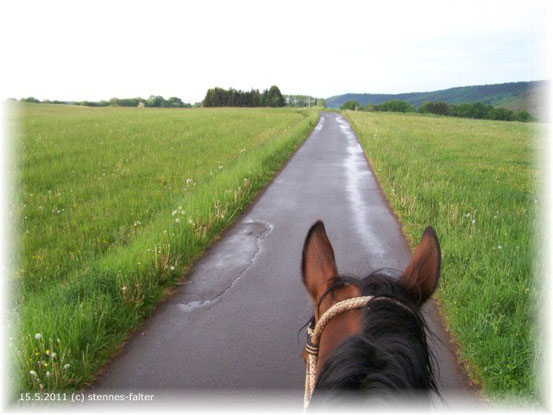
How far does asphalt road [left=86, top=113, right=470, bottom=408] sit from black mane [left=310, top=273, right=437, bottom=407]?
64.1 inches

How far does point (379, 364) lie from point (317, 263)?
721mm

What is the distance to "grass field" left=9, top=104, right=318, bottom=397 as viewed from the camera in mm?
2943

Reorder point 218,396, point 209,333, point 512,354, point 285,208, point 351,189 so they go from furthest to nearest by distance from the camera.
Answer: point 351,189 < point 285,208 < point 209,333 < point 512,354 < point 218,396

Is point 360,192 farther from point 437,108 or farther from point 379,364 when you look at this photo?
point 437,108

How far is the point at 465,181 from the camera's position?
9680mm

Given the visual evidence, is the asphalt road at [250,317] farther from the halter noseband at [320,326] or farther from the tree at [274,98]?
the tree at [274,98]

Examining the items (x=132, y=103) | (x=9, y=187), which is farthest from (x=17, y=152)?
(x=132, y=103)

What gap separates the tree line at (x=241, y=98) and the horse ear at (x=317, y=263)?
4402 inches

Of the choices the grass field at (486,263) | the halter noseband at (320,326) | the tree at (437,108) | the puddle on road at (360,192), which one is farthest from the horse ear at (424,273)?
the tree at (437,108)

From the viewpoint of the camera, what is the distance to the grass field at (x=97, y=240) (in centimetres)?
294

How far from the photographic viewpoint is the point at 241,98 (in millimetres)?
110812

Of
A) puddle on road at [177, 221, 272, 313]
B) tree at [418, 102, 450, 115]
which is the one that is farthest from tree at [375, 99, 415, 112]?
puddle on road at [177, 221, 272, 313]

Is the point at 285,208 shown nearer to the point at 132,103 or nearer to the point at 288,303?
the point at 288,303

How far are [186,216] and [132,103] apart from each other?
133530 millimetres
